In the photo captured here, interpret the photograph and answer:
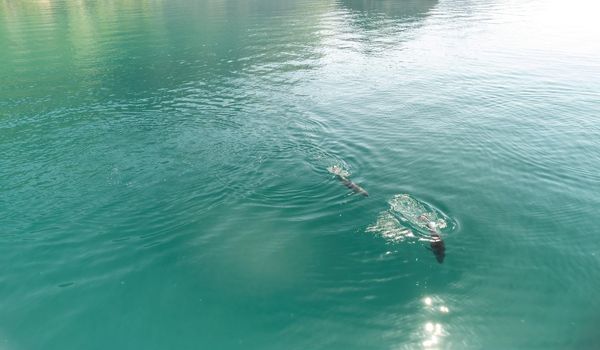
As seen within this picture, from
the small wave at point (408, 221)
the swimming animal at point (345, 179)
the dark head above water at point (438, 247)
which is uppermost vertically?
the swimming animal at point (345, 179)

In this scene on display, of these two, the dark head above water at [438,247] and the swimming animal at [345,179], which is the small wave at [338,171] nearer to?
the swimming animal at [345,179]

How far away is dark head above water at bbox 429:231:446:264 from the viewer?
24362 millimetres

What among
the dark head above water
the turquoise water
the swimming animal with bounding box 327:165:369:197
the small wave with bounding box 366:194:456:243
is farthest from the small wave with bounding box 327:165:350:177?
the dark head above water

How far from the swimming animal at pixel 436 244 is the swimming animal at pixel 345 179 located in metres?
5.84

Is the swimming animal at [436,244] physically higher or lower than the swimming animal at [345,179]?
lower

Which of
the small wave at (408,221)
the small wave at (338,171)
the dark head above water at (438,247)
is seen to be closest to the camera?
the dark head above water at (438,247)

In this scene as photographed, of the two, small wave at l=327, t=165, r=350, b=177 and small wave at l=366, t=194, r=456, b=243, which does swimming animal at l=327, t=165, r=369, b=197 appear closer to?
small wave at l=327, t=165, r=350, b=177

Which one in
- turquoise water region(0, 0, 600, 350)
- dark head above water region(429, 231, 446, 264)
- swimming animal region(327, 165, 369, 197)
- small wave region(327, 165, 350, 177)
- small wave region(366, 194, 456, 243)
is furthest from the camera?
small wave region(327, 165, 350, 177)

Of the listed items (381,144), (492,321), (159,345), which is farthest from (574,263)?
(159,345)

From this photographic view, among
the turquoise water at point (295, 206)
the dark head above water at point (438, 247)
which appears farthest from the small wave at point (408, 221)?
the dark head above water at point (438, 247)

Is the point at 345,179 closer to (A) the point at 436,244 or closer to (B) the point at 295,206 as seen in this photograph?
(B) the point at 295,206

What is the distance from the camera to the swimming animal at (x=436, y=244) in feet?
80.1

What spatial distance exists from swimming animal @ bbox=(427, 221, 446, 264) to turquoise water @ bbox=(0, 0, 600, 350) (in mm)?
489

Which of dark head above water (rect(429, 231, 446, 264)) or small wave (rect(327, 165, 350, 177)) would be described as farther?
small wave (rect(327, 165, 350, 177))
